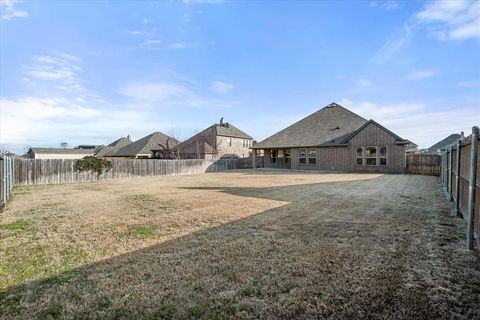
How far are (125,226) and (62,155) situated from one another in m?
62.6

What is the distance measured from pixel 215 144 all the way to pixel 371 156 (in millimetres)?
21564

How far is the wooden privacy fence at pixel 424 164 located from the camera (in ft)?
65.5

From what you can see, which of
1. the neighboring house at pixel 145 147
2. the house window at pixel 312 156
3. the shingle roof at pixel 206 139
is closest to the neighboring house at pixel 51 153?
the neighboring house at pixel 145 147

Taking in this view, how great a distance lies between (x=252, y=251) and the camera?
4.10 metres

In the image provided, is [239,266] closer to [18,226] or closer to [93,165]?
[18,226]

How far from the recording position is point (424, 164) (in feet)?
67.3

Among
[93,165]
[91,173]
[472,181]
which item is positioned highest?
[472,181]

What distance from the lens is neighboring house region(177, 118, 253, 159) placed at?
37.9m

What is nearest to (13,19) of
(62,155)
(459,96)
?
(459,96)

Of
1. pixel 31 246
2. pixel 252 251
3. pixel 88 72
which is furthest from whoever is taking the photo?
pixel 88 72

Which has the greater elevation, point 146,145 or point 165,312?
point 146,145

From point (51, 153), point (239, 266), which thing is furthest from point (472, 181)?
point (51, 153)

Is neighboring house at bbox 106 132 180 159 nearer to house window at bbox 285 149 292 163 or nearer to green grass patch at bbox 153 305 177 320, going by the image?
house window at bbox 285 149 292 163

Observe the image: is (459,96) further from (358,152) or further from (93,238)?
(93,238)
